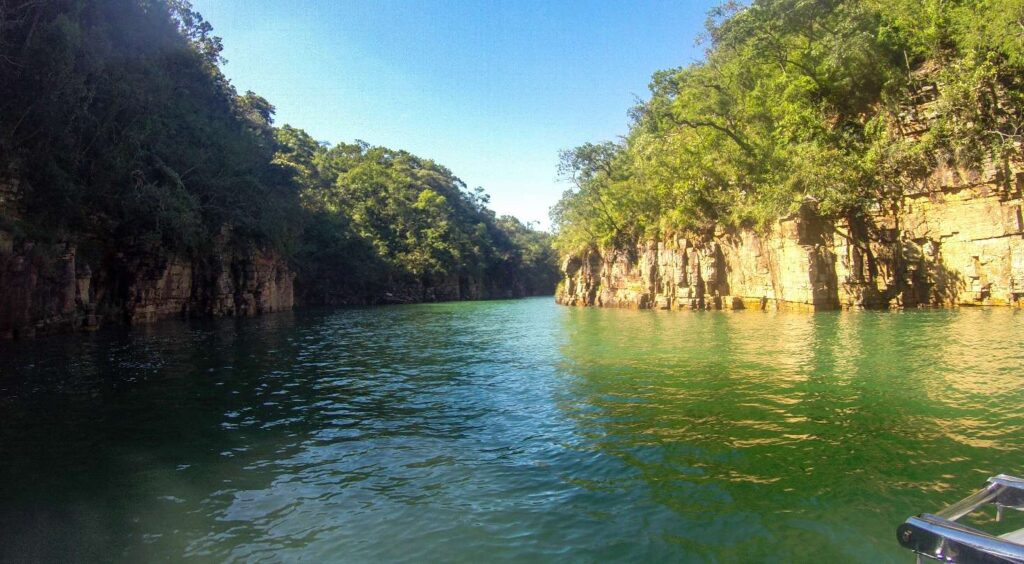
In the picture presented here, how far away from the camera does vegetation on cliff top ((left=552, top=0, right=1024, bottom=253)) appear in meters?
25.9

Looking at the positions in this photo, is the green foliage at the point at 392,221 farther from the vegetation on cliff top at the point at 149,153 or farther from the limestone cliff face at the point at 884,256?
the limestone cliff face at the point at 884,256

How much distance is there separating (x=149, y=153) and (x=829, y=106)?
40728 millimetres

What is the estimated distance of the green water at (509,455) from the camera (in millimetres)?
4953

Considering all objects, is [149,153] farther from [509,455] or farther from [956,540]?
[956,540]

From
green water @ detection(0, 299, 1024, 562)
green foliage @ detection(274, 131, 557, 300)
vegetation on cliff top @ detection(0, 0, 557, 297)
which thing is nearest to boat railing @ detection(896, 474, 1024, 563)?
green water @ detection(0, 299, 1024, 562)

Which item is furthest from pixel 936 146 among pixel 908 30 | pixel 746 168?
pixel 746 168

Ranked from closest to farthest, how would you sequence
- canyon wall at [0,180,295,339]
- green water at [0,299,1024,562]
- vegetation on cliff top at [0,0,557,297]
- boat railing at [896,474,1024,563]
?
boat railing at [896,474,1024,563], green water at [0,299,1024,562], vegetation on cliff top at [0,0,557,297], canyon wall at [0,180,295,339]

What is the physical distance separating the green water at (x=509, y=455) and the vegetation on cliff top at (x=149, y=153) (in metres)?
13.2

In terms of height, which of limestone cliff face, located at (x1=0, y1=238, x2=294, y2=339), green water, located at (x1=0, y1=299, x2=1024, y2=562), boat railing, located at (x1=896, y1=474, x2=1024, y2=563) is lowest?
green water, located at (x1=0, y1=299, x2=1024, y2=562)

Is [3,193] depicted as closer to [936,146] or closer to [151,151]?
[151,151]

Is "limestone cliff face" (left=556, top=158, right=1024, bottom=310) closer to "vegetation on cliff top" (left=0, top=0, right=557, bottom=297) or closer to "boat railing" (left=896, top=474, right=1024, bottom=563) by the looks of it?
"boat railing" (left=896, top=474, right=1024, bottom=563)

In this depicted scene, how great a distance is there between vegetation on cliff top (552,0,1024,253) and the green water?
1683 centimetres

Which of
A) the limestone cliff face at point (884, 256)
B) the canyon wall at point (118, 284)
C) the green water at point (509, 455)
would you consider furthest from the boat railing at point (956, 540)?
the canyon wall at point (118, 284)

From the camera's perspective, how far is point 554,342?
2092 cm
